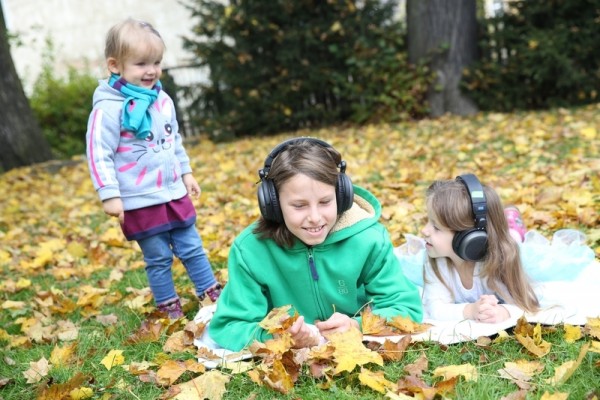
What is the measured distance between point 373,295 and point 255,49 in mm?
8213

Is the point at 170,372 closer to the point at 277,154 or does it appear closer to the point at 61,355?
the point at 61,355

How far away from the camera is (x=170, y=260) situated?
3.29m

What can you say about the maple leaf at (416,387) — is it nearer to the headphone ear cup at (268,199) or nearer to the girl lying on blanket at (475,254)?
the girl lying on blanket at (475,254)

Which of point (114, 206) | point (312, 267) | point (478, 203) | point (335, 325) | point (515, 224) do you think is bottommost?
point (335, 325)

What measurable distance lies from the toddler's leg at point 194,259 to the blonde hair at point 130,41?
976 mm

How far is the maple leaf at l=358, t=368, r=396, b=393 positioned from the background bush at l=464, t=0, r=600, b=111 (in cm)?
783

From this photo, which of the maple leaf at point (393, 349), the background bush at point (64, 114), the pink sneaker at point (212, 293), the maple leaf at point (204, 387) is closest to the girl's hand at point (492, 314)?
the maple leaf at point (393, 349)

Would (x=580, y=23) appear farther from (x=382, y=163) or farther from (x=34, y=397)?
(x=34, y=397)

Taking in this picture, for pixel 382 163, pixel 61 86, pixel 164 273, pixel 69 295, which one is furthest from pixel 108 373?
pixel 61 86

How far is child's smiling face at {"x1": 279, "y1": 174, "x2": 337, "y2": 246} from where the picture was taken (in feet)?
8.00

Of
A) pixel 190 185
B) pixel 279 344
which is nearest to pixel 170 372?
pixel 279 344

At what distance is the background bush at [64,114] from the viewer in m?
12.6

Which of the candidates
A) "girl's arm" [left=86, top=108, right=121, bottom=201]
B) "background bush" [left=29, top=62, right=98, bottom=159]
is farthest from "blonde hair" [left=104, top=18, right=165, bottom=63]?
"background bush" [left=29, top=62, right=98, bottom=159]

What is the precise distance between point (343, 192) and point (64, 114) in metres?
11.7
